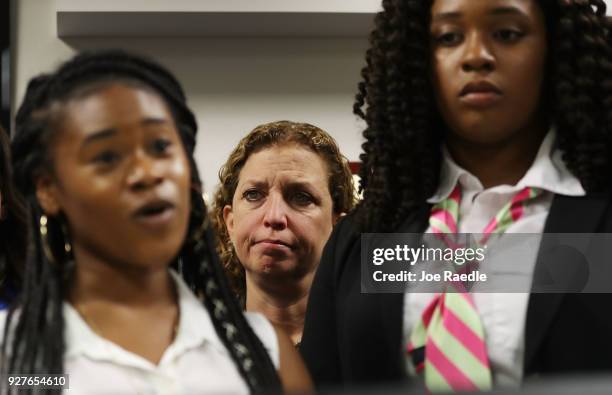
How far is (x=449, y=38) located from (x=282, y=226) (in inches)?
23.8

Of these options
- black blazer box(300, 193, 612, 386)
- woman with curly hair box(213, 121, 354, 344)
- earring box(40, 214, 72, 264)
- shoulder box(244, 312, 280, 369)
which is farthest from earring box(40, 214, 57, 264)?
woman with curly hair box(213, 121, 354, 344)

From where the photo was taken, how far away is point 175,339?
89 centimetres

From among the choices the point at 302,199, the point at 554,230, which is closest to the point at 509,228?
the point at 554,230

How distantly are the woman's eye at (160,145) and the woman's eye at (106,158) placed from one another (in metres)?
0.04

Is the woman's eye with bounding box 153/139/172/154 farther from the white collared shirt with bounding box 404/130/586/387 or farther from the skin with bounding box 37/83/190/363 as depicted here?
the white collared shirt with bounding box 404/130/586/387

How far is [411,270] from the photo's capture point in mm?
1088

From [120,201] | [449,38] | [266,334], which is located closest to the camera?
[120,201]

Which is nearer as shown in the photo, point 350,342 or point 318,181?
point 350,342

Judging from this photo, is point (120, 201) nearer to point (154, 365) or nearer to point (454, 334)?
point (154, 365)

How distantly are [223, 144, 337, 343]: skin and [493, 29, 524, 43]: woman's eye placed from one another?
0.64m

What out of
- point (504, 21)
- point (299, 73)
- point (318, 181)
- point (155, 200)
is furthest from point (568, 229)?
point (299, 73)

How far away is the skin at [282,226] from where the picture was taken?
1.58m

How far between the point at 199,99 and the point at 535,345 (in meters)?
1.96

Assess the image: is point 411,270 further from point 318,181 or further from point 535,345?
point 318,181
